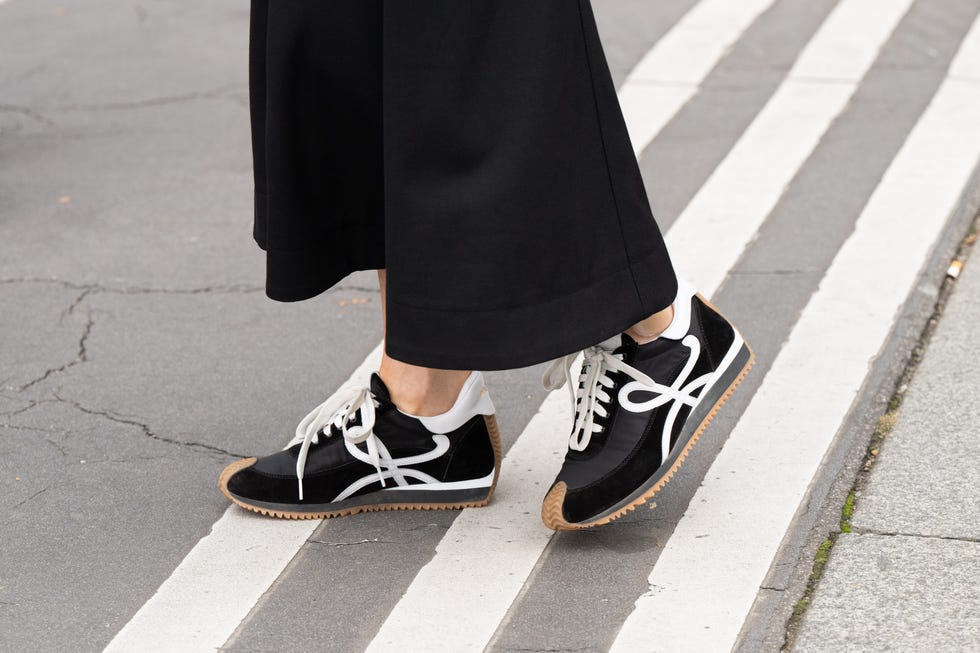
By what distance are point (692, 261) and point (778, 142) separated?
100 centimetres

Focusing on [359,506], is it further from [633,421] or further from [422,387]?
[633,421]

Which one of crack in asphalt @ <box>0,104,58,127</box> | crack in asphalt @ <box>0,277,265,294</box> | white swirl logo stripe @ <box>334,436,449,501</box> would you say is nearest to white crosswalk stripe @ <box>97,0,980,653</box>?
white swirl logo stripe @ <box>334,436,449,501</box>

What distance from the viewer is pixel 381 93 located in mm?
2205

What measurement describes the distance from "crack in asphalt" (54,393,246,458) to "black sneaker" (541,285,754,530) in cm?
75

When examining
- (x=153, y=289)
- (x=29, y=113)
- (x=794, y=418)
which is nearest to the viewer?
(x=794, y=418)

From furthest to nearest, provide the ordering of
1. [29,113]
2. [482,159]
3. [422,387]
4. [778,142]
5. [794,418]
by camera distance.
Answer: [29,113] → [778,142] → [794,418] → [422,387] → [482,159]

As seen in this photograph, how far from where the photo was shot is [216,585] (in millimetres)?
2258

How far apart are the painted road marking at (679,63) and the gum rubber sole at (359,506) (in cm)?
203

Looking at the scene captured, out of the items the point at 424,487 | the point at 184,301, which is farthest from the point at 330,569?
the point at 184,301

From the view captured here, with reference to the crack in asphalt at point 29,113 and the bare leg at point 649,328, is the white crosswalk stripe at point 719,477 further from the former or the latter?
the crack in asphalt at point 29,113

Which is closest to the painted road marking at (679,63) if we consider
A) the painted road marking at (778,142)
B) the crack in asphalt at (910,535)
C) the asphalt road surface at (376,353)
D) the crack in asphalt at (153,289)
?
the asphalt road surface at (376,353)

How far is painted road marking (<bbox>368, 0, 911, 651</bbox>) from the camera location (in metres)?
2.16

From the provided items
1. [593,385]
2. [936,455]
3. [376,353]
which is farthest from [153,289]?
[936,455]

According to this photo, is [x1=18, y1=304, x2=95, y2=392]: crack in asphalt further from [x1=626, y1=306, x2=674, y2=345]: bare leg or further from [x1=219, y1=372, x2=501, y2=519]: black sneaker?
[x1=626, y1=306, x2=674, y2=345]: bare leg
